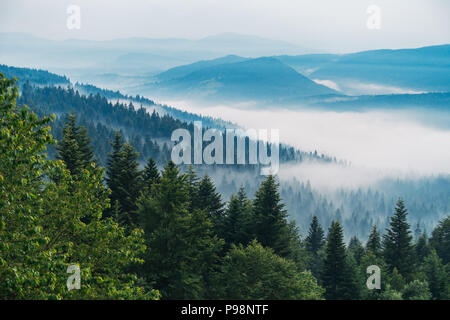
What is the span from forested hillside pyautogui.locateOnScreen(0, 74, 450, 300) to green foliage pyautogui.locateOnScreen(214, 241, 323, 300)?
0.07m

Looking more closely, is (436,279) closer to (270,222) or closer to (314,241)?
(270,222)

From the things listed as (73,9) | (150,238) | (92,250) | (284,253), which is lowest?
(284,253)

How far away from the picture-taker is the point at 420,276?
179 ft

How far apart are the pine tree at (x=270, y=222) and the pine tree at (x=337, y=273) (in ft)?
24.5

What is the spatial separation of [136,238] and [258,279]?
11.8 m

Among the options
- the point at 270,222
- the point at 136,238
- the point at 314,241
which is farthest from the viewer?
the point at 314,241

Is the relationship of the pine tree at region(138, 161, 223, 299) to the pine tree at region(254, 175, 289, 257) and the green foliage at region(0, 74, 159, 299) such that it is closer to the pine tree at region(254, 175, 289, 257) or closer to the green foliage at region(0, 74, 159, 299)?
the pine tree at region(254, 175, 289, 257)

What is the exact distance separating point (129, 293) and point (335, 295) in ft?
103

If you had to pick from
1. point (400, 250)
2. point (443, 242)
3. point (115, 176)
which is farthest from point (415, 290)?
point (443, 242)

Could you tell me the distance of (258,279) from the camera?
96.8 feet

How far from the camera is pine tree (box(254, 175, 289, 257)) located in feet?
129

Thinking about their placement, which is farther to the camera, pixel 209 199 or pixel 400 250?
pixel 400 250
